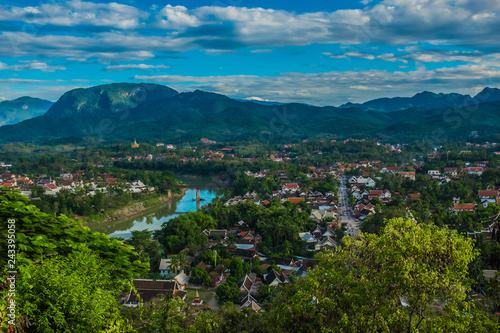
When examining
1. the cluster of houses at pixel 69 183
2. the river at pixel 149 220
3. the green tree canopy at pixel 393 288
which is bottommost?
the river at pixel 149 220

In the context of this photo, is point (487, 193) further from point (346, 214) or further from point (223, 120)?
point (223, 120)

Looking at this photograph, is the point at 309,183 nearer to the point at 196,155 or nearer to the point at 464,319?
the point at 196,155

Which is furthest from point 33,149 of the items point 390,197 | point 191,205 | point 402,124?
point 402,124

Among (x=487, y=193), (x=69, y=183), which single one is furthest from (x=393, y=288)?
(x=69, y=183)

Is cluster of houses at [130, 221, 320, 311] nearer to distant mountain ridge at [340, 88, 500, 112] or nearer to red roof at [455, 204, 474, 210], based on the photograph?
red roof at [455, 204, 474, 210]

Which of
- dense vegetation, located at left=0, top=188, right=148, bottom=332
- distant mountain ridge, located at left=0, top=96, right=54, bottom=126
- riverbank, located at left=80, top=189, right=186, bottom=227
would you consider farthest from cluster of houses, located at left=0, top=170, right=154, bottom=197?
distant mountain ridge, located at left=0, top=96, right=54, bottom=126

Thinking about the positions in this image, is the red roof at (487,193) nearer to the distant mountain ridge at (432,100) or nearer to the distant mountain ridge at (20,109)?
the distant mountain ridge at (432,100)

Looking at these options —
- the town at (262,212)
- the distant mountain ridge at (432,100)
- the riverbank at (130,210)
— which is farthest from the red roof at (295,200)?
the distant mountain ridge at (432,100)
